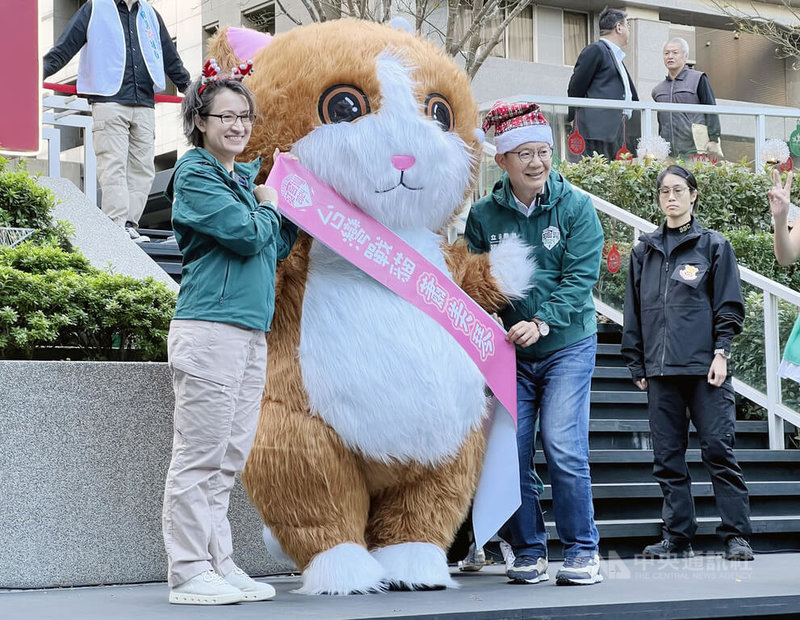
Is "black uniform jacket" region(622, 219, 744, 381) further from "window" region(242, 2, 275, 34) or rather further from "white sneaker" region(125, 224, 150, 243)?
"window" region(242, 2, 275, 34)

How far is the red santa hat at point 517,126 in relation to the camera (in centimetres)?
534

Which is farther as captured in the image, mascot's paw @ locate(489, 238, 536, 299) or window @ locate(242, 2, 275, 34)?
window @ locate(242, 2, 275, 34)

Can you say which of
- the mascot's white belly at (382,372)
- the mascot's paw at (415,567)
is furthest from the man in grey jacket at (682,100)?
the mascot's paw at (415,567)

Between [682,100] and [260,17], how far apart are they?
11.0 m

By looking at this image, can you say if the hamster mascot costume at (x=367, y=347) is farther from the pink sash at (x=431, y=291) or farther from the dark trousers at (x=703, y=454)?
the dark trousers at (x=703, y=454)

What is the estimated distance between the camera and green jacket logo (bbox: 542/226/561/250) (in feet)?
17.7

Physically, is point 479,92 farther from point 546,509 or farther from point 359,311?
point 359,311

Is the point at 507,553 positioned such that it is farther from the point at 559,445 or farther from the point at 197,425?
the point at 197,425

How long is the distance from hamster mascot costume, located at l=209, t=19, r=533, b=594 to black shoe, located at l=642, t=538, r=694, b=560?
1603mm

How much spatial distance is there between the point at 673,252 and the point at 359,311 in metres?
2.40

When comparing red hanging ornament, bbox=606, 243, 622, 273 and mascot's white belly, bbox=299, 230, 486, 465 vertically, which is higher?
red hanging ornament, bbox=606, 243, 622, 273

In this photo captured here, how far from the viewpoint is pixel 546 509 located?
6.70 metres

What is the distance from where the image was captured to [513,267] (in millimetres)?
5344

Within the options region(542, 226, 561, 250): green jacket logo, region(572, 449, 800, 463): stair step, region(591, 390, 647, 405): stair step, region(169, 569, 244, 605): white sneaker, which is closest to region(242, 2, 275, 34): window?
region(591, 390, 647, 405): stair step
